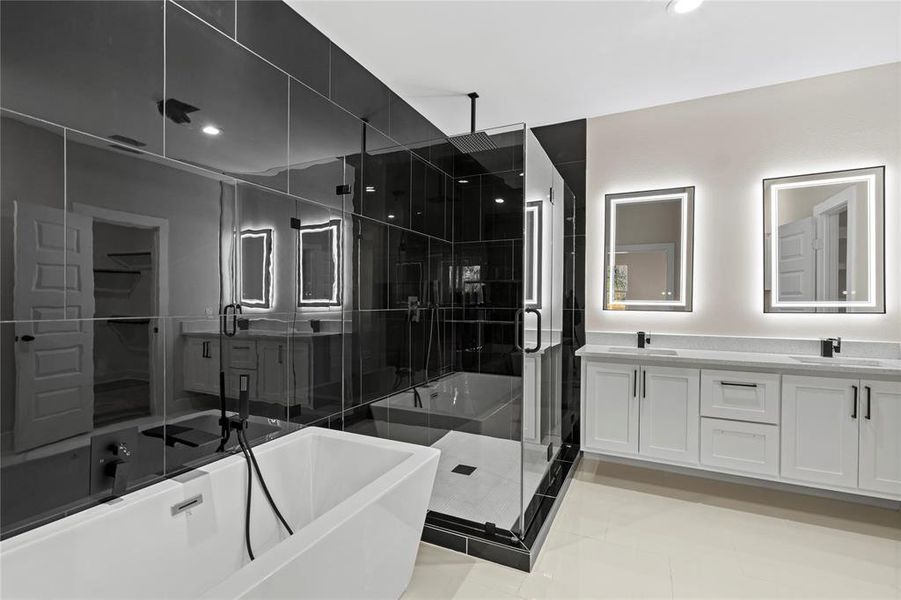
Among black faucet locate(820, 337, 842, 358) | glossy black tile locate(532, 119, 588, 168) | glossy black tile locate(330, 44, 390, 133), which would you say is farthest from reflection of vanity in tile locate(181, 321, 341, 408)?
black faucet locate(820, 337, 842, 358)

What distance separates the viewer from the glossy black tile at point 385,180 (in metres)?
2.65

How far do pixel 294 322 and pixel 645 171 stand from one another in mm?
2936

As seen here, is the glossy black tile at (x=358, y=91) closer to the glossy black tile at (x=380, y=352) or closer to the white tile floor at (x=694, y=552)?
the glossy black tile at (x=380, y=352)

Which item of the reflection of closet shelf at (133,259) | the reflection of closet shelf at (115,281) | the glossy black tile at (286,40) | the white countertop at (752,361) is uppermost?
the glossy black tile at (286,40)

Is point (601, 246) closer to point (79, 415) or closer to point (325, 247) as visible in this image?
point (325, 247)

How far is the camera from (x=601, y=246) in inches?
139

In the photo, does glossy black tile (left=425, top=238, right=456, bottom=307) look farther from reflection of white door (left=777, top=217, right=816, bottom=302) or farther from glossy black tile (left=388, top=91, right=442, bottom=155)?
reflection of white door (left=777, top=217, right=816, bottom=302)

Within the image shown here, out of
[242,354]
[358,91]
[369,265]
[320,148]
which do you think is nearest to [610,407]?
[369,265]

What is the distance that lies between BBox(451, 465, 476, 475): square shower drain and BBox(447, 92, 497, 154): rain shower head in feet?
6.82

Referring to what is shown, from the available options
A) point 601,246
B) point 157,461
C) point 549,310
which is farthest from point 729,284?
point 157,461

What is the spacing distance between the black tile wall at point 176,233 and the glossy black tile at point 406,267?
0.39ft

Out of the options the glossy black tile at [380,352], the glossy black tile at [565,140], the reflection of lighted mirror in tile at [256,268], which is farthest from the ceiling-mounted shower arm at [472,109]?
the reflection of lighted mirror in tile at [256,268]

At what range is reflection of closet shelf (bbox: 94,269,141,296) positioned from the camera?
1385 mm

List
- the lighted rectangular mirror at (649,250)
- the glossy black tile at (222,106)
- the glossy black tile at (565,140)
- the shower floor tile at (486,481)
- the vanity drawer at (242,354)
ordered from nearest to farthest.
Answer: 1. the glossy black tile at (222,106)
2. the vanity drawer at (242,354)
3. the shower floor tile at (486,481)
4. the lighted rectangular mirror at (649,250)
5. the glossy black tile at (565,140)
